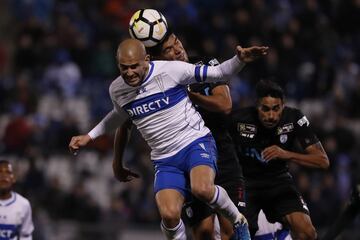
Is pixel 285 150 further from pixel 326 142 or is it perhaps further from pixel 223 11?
pixel 223 11

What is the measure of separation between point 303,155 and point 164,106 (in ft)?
6.14

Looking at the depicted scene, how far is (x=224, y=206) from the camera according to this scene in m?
9.95

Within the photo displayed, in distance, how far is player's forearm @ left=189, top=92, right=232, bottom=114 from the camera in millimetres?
10266

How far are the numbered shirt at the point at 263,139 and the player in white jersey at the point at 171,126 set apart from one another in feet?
4.11

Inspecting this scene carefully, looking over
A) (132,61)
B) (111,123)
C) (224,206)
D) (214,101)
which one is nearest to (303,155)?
(214,101)

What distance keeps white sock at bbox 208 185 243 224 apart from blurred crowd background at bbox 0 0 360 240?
6.62 meters

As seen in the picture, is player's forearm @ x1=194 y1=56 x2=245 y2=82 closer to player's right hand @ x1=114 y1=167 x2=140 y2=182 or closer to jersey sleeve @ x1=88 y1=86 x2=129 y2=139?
jersey sleeve @ x1=88 y1=86 x2=129 y2=139

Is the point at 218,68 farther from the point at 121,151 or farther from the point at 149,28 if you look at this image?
the point at 121,151

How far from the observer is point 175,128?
10172mm

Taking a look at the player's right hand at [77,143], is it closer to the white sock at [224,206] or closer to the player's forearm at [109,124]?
Result: the player's forearm at [109,124]

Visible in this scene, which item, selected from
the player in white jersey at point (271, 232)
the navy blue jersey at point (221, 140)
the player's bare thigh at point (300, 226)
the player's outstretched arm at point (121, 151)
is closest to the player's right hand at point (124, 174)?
the player's outstretched arm at point (121, 151)

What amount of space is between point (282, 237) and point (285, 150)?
3.91 ft

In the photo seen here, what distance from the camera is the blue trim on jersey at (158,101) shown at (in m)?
10.1

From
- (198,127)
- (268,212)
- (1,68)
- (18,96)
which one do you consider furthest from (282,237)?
(1,68)
